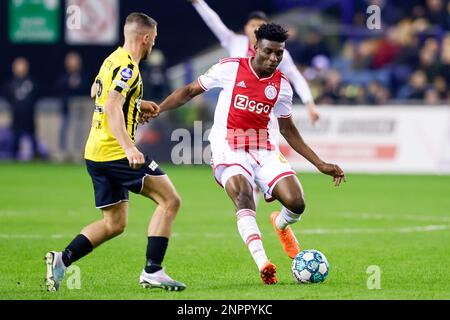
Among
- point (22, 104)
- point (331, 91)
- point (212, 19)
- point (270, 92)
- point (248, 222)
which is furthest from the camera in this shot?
point (22, 104)

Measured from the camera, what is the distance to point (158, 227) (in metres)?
8.98

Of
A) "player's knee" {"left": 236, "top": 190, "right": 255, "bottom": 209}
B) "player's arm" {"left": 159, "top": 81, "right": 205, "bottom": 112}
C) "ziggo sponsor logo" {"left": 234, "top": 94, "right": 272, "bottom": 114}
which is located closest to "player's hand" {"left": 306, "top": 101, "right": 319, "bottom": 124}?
Result: "ziggo sponsor logo" {"left": 234, "top": 94, "right": 272, "bottom": 114}

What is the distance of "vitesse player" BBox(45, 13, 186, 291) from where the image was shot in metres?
8.83

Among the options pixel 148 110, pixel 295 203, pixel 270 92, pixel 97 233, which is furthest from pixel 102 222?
pixel 270 92

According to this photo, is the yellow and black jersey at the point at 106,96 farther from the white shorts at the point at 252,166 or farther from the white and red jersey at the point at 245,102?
the white and red jersey at the point at 245,102

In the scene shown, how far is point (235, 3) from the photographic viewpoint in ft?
99.6

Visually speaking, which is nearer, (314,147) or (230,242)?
(230,242)

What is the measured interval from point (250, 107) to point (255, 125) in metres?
0.18

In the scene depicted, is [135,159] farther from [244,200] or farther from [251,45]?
[251,45]

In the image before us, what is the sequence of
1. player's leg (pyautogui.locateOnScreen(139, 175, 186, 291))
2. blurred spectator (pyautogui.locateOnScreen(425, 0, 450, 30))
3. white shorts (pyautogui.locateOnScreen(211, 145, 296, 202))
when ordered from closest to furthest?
player's leg (pyautogui.locateOnScreen(139, 175, 186, 291)) → white shorts (pyautogui.locateOnScreen(211, 145, 296, 202)) → blurred spectator (pyautogui.locateOnScreen(425, 0, 450, 30))

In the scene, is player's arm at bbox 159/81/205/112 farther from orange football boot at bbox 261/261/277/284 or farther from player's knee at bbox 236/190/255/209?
orange football boot at bbox 261/261/277/284

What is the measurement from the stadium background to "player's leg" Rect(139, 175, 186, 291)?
0.30 m

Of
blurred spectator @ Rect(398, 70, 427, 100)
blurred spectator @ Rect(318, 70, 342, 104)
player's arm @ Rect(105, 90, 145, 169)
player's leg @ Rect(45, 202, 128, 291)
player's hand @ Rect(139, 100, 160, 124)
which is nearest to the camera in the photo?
player's arm @ Rect(105, 90, 145, 169)
